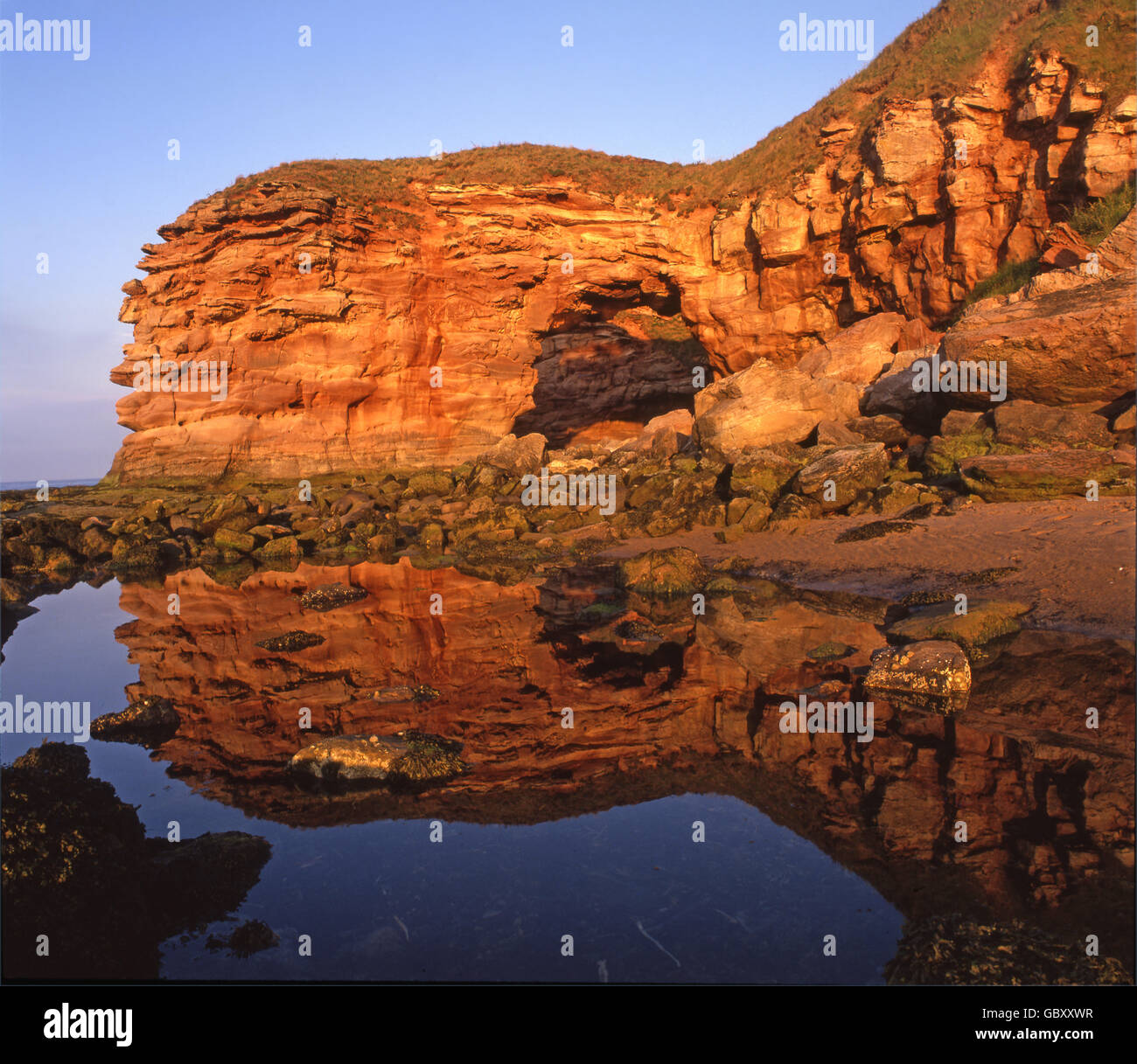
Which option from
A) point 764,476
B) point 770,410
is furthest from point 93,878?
point 770,410

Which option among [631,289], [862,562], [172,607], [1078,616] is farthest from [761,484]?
[631,289]

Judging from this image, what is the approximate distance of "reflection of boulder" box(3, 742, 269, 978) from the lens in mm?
4094

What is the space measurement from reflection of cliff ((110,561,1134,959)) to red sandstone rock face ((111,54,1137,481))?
791 inches

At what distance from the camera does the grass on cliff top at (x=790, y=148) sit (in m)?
23.6

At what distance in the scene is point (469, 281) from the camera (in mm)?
32312

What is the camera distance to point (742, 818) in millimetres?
5516

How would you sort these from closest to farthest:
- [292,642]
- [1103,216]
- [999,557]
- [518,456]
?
1. [292,642]
2. [999,557]
3. [1103,216]
4. [518,456]

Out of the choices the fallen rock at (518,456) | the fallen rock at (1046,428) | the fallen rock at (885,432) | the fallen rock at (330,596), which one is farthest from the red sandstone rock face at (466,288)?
the fallen rock at (330,596)

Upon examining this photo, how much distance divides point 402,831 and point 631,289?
104 feet

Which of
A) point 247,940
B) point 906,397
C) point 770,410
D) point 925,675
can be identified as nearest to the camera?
point 247,940

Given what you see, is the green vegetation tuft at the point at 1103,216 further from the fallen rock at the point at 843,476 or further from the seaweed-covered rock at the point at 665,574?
the seaweed-covered rock at the point at 665,574

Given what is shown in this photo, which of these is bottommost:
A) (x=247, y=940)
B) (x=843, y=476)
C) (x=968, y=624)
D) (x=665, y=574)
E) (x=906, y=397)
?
(x=247, y=940)

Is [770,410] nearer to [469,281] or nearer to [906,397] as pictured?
[906,397]

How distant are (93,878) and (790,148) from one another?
32.9m
